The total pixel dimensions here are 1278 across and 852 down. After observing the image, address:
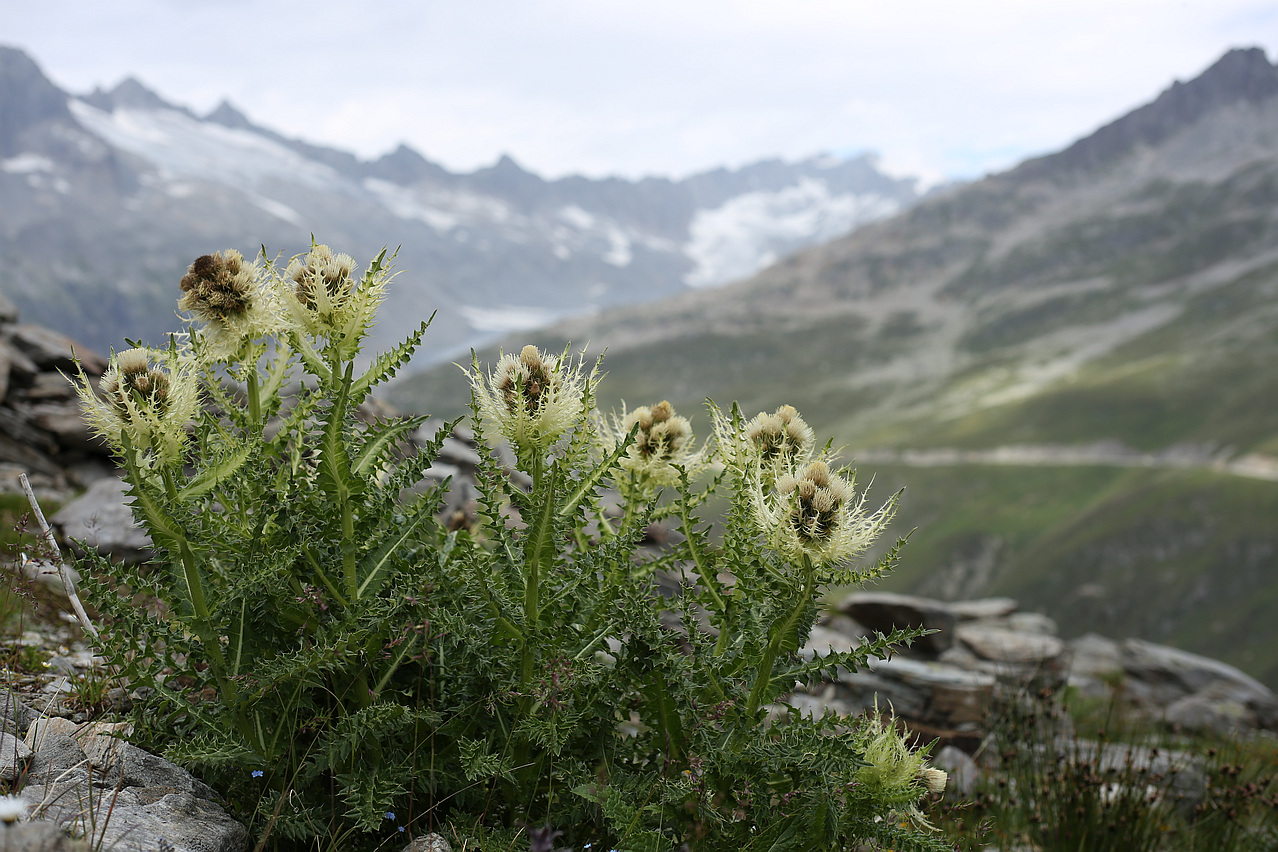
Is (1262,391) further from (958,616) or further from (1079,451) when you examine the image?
(958,616)

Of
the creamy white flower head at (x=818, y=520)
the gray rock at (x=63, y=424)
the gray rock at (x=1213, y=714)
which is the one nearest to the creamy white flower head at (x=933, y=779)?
the creamy white flower head at (x=818, y=520)

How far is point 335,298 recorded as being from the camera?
3.52m

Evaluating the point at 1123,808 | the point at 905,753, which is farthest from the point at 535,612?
the point at 1123,808

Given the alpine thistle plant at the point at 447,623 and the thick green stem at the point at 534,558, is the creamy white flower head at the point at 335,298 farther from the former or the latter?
the thick green stem at the point at 534,558

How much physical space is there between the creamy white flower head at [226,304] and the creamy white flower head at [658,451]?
5.58ft

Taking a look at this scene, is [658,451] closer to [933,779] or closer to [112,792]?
[933,779]

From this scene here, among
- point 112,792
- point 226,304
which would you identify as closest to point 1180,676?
point 112,792

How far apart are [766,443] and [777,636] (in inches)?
40.3

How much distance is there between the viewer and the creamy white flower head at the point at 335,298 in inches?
139

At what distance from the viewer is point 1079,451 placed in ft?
488

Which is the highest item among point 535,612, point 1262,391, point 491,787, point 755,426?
point 755,426

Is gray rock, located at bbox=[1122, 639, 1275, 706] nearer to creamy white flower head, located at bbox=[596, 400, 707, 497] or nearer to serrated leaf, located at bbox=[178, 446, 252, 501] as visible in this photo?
creamy white flower head, located at bbox=[596, 400, 707, 497]

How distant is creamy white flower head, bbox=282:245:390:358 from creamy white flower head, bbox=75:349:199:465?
57 centimetres

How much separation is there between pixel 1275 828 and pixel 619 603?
28.7ft
